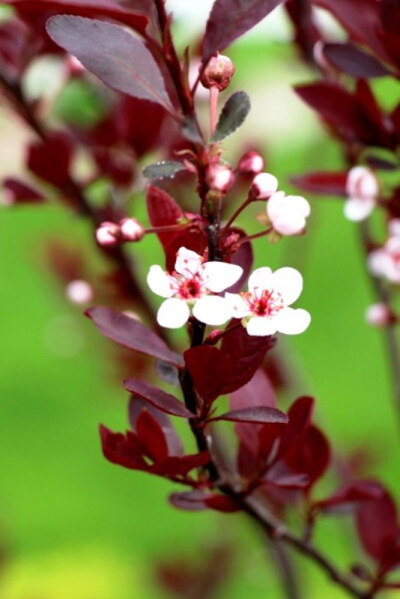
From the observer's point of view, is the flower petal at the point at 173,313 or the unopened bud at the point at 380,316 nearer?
the flower petal at the point at 173,313

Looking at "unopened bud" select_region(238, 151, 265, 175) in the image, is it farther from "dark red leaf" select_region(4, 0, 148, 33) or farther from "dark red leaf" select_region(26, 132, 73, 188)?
"dark red leaf" select_region(26, 132, 73, 188)

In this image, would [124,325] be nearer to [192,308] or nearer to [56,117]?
[192,308]

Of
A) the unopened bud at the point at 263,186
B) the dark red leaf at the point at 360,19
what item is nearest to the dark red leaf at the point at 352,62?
the dark red leaf at the point at 360,19

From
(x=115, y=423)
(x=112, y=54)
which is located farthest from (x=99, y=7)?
(x=115, y=423)

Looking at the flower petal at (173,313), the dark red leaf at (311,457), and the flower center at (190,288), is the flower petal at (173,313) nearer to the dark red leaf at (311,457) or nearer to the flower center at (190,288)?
the flower center at (190,288)

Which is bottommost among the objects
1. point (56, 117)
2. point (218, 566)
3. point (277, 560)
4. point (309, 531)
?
point (218, 566)

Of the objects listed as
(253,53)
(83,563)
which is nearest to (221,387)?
(83,563)

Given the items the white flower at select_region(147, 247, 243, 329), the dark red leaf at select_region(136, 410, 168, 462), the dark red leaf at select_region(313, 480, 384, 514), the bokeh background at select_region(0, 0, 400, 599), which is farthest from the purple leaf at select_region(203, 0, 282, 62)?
the bokeh background at select_region(0, 0, 400, 599)
